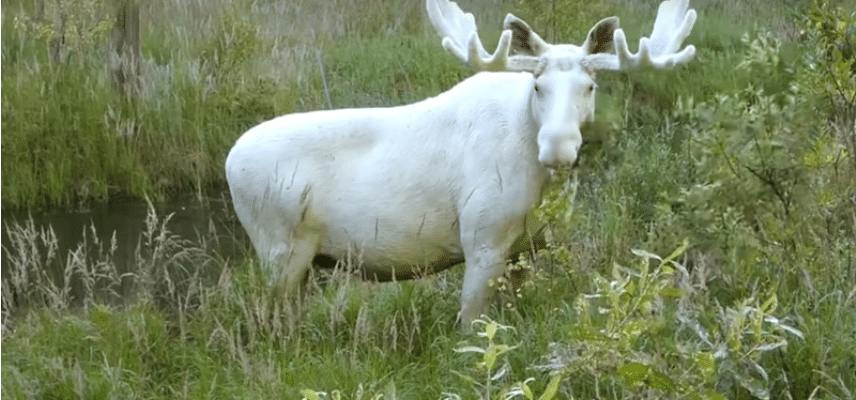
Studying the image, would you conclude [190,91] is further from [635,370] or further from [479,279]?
[635,370]

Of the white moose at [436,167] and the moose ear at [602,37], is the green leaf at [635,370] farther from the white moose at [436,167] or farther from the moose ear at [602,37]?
the moose ear at [602,37]

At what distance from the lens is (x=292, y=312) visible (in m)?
3.61

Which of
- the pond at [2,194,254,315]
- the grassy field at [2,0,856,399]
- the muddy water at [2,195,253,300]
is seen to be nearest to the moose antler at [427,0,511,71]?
the grassy field at [2,0,856,399]

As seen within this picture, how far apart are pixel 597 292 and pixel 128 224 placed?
11.4 ft

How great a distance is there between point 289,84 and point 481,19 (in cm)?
104

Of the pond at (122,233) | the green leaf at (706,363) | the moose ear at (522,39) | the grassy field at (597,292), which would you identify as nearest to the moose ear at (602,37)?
the moose ear at (522,39)

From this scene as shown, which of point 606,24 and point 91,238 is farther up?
point 606,24

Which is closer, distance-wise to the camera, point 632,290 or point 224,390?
point 632,290

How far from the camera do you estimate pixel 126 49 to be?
662cm

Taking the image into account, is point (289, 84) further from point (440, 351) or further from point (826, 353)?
point (826, 353)

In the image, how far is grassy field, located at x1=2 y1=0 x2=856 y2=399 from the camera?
2.64 metres

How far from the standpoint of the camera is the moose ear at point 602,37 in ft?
11.0

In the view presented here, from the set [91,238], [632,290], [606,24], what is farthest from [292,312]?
[91,238]

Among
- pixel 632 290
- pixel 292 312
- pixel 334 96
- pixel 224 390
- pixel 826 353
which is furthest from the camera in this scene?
pixel 334 96
